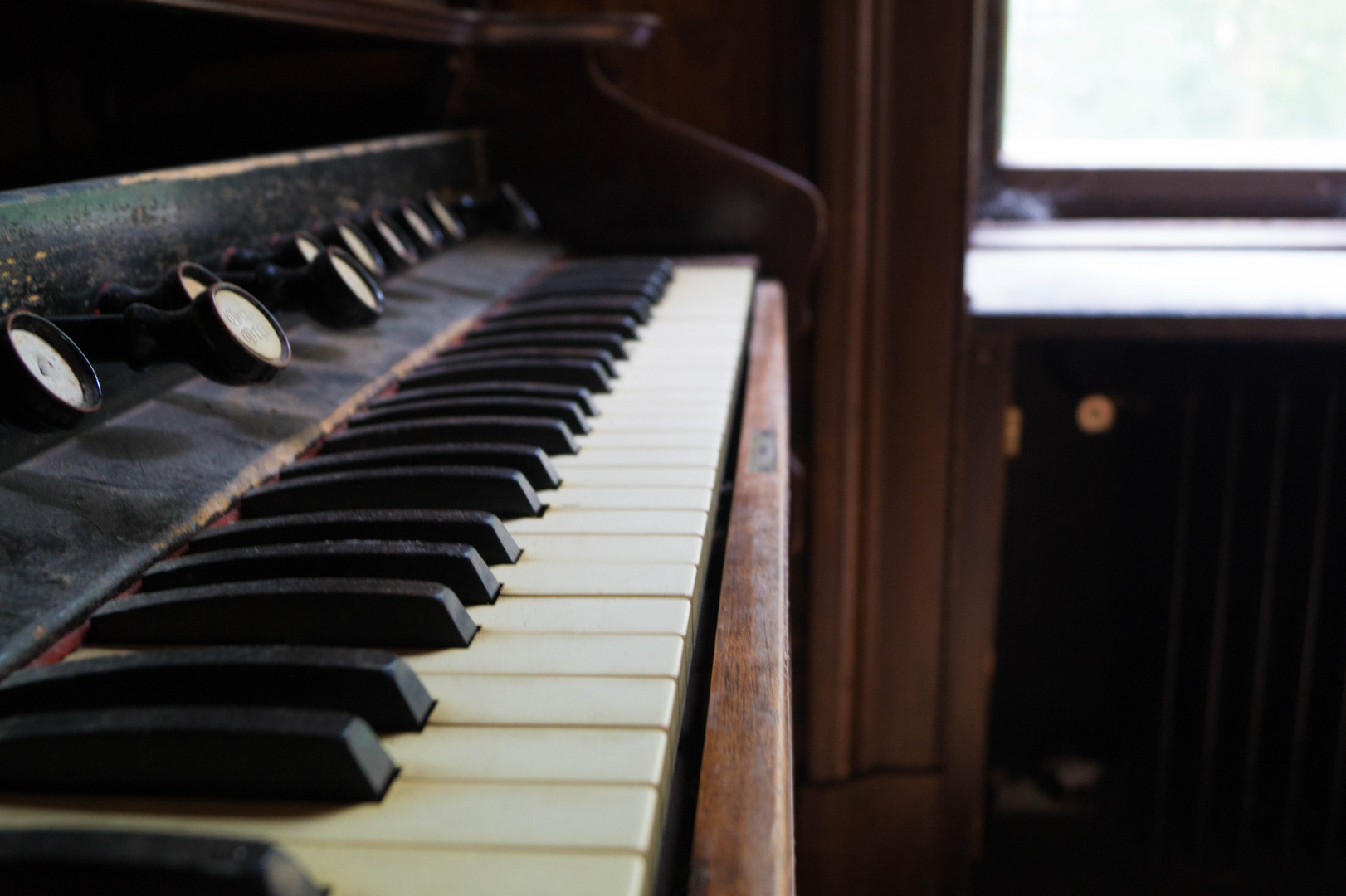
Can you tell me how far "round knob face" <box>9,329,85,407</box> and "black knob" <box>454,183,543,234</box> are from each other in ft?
3.04

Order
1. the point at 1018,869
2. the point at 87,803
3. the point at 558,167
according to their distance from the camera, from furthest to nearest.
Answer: the point at 1018,869
the point at 558,167
the point at 87,803

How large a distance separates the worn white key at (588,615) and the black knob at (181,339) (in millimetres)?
227

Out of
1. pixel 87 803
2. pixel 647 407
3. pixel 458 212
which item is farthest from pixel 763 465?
pixel 458 212

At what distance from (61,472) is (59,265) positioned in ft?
0.49

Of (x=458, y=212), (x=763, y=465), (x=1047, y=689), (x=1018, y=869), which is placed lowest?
(x=1018, y=869)

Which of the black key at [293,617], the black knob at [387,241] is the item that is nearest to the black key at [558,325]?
the black knob at [387,241]

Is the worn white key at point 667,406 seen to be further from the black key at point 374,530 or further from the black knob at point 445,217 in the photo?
the black knob at point 445,217

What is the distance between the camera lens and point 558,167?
1744 millimetres

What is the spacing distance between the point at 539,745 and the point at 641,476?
1.25ft

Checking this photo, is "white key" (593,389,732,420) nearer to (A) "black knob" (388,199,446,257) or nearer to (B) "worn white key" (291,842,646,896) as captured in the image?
(A) "black knob" (388,199,446,257)

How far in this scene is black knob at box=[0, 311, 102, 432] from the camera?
566mm

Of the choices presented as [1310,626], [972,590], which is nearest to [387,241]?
[972,590]

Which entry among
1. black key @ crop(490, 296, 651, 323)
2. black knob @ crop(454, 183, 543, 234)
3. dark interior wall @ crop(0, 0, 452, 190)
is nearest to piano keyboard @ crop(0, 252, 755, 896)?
black key @ crop(490, 296, 651, 323)

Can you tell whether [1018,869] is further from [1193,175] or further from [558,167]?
[558,167]
